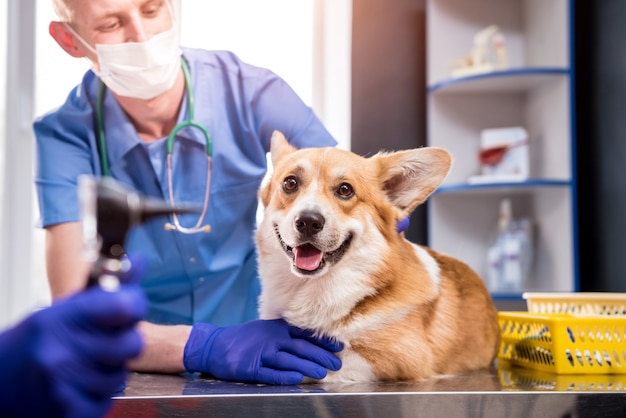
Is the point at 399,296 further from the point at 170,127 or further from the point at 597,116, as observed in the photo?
the point at 597,116

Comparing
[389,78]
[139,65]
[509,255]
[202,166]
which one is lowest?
[509,255]

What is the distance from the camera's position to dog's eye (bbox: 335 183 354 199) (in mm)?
1151

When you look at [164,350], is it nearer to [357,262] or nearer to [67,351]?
[357,262]

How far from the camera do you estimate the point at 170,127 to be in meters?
1.67

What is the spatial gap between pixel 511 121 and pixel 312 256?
5.01 feet

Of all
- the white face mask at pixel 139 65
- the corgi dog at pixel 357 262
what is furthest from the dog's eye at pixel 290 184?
the white face mask at pixel 139 65

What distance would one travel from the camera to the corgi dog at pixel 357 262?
44.1 inches

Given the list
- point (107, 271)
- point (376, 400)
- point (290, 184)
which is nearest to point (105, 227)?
point (107, 271)

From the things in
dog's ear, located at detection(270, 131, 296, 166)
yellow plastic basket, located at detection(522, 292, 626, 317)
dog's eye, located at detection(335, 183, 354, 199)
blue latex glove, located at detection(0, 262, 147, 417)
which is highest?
dog's ear, located at detection(270, 131, 296, 166)

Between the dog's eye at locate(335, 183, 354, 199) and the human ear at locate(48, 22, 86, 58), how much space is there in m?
0.84

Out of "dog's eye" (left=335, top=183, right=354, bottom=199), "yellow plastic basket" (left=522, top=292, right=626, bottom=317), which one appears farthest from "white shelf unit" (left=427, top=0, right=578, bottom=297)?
"dog's eye" (left=335, top=183, right=354, bottom=199)

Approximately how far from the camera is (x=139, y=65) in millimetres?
1587

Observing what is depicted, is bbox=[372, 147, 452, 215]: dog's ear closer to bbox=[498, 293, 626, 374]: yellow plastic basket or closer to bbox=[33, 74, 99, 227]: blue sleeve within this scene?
bbox=[498, 293, 626, 374]: yellow plastic basket

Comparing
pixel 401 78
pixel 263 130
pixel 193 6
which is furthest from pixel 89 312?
pixel 401 78
